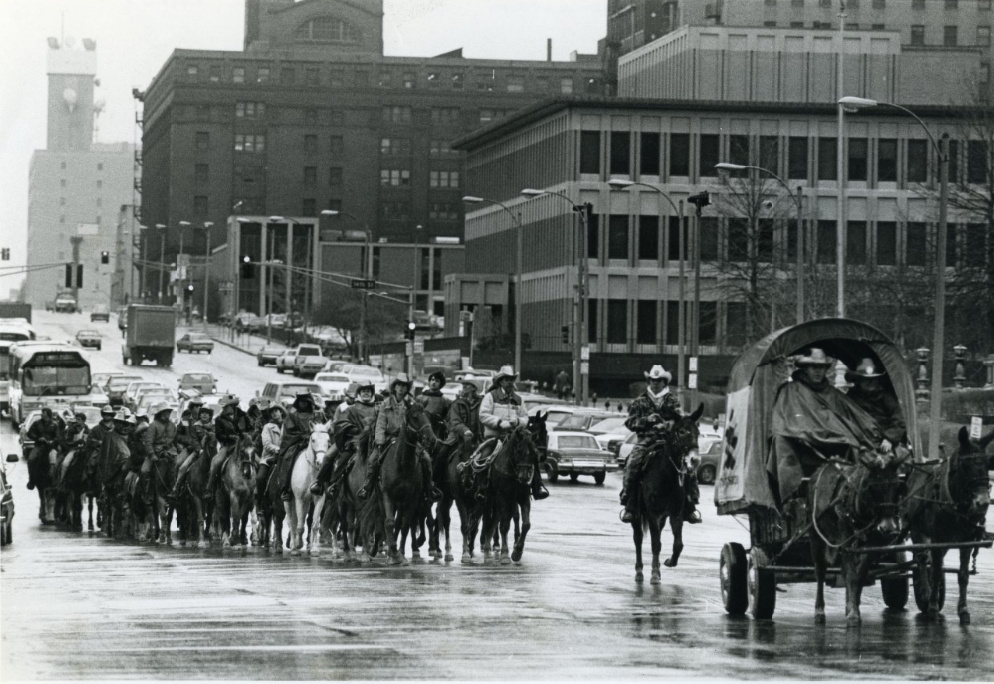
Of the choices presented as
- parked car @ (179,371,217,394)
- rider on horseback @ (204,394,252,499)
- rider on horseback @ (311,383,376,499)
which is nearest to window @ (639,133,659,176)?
parked car @ (179,371,217,394)

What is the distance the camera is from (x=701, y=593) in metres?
19.2

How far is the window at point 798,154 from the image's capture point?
314 feet

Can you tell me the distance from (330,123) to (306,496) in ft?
498

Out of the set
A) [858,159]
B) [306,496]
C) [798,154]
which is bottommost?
[306,496]

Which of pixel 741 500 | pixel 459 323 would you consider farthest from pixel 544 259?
pixel 741 500

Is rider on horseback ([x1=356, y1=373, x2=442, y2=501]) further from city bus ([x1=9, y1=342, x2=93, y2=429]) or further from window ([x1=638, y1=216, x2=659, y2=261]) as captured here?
window ([x1=638, y1=216, x2=659, y2=261])

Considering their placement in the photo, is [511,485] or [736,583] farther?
[511,485]

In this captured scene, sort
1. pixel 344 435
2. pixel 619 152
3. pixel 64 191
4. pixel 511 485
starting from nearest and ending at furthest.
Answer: pixel 511 485
pixel 344 435
pixel 619 152
pixel 64 191

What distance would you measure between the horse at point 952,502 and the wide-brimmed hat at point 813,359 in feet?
4.36

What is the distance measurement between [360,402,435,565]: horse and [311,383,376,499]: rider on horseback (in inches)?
43.9

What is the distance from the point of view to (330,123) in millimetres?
174625

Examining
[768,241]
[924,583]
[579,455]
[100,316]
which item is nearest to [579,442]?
[579,455]

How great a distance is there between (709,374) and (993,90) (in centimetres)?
1935

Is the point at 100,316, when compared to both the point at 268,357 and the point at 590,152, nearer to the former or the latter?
the point at 268,357
